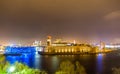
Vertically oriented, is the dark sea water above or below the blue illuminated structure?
below

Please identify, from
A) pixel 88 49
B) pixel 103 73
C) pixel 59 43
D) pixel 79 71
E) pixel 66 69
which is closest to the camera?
pixel 66 69

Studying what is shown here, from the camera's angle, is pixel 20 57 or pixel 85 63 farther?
pixel 20 57

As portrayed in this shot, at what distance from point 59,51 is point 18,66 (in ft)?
129

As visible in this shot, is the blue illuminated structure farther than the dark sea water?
Yes

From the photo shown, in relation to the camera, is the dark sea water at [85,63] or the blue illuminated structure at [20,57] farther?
the blue illuminated structure at [20,57]

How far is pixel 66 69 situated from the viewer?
639 cm

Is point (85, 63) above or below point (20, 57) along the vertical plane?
below

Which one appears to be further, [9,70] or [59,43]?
[59,43]

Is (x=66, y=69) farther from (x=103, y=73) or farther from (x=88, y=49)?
(x=88, y=49)

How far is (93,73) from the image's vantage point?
14289mm

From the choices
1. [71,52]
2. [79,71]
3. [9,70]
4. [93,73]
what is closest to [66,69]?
[79,71]

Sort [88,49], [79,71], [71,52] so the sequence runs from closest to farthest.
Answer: [79,71] → [71,52] → [88,49]

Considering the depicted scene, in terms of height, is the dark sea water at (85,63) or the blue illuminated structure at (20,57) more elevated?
the blue illuminated structure at (20,57)

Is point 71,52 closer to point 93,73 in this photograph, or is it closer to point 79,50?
point 79,50
